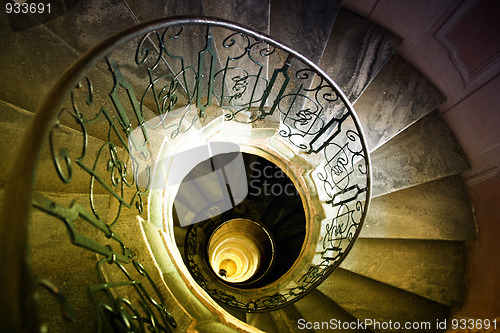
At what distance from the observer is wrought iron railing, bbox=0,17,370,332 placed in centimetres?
135

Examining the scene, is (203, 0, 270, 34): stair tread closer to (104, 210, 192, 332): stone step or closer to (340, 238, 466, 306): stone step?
(104, 210, 192, 332): stone step

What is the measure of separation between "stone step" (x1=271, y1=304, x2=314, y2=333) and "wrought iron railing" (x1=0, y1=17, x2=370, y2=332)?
0.32m

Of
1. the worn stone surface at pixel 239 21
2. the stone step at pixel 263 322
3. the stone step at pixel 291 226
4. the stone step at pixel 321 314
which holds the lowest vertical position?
the stone step at pixel 263 322

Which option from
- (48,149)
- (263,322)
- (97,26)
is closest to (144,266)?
(48,149)

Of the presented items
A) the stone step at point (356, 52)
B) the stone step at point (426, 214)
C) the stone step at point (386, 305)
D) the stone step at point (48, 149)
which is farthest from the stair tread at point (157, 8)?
the stone step at point (386, 305)

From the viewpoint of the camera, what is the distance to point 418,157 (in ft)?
13.7

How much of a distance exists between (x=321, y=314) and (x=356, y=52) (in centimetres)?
432

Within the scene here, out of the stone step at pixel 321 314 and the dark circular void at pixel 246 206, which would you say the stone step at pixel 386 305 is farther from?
the dark circular void at pixel 246 206

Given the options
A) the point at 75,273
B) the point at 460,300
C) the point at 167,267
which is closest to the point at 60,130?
the point at 75,273

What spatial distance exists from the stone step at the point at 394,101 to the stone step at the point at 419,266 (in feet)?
5.78

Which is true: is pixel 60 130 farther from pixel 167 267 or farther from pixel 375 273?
pixel 375 273

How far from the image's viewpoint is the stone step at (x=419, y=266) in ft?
14.0

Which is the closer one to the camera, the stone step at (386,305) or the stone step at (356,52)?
the stone step at (356,52)

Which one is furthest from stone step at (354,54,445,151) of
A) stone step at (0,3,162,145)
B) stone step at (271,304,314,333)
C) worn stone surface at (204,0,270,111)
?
stone step at (0,3,162,145)
